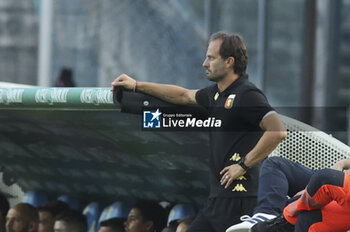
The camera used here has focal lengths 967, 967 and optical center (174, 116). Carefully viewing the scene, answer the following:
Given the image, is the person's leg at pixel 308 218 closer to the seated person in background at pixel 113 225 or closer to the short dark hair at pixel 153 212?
the short dark hair at pixel 153 212

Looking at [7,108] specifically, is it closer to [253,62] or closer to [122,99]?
[122,99]

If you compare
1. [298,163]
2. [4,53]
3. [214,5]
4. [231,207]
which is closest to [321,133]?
[298,163]

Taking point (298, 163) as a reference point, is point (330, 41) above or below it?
above

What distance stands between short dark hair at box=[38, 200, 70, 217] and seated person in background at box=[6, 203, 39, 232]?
2.3 inches

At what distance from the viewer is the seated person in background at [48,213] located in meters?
6.44

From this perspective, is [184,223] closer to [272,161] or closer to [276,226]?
[272,161]

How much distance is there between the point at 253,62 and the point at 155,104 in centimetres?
691

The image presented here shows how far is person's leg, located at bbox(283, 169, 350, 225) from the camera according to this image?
13.7 ft

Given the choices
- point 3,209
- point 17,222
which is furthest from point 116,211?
point 3,209

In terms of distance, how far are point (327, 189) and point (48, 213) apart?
2746mm

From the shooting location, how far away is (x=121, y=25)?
1270 centimetres

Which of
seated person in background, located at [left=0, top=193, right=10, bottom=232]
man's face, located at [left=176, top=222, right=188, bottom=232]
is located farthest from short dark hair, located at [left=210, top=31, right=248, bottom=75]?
seated person in background, located at [left=0, top=193, right=10, bottom=232]

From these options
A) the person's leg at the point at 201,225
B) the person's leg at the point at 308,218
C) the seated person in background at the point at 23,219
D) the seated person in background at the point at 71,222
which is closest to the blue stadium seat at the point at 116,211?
the seated person in background at the point at 71,222

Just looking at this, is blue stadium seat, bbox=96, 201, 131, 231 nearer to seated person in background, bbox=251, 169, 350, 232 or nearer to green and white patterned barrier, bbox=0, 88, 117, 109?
green and white patterned barrier, bbox=0, 88, 117, 109
